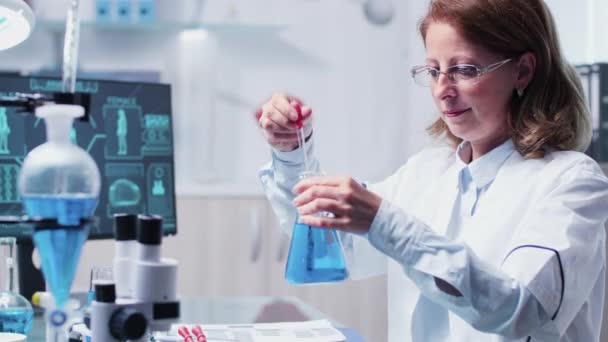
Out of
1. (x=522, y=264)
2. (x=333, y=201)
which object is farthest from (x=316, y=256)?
(x=522, y=264)

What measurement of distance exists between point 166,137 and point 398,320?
2.47 ft

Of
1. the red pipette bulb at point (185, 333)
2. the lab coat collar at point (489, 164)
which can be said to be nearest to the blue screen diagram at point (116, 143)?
the red pipette bulb at point (185, 333)

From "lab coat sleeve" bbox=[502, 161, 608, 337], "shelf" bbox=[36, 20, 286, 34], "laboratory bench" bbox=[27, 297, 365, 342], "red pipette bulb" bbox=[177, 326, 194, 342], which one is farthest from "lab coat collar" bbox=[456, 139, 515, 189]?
"shelf" bbox=[36, 20, 286, 34]

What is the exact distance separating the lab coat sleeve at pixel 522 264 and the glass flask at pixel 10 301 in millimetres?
631

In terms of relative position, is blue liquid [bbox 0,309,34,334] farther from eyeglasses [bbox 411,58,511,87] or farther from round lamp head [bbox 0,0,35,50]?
eyeglasses [bbox 411,58,511,87]

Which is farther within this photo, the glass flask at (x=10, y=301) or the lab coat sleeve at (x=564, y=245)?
the glass flask at (x=10, y=301)

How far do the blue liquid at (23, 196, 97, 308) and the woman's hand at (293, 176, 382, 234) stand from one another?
1.04 ft

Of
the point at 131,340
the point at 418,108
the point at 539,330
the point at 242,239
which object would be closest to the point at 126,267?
the point at 131,340

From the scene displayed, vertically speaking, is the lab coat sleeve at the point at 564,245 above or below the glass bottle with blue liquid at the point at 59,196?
below

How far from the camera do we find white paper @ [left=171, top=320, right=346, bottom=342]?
1403 mm

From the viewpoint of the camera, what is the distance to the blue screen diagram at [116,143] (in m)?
1.83

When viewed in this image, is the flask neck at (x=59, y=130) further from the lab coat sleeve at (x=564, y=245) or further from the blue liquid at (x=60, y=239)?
the lab coat sleeve at (x=564, y=245)

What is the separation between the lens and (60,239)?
0.83m

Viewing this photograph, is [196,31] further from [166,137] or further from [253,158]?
[166,137]
